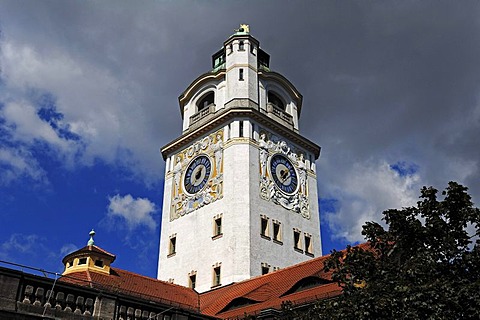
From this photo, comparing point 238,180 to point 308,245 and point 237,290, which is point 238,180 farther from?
point 237,290

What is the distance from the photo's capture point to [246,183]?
113 feet

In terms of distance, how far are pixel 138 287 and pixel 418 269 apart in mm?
17696

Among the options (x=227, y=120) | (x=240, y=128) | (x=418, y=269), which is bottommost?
(x=418, y=269)

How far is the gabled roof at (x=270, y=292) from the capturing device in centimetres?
2391

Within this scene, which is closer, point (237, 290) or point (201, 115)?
point (237, 290)

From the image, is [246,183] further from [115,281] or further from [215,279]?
[115,281]

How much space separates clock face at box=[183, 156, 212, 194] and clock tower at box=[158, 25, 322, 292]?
0.09 metres

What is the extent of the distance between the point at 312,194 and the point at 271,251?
664cm

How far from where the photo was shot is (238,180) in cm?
3478

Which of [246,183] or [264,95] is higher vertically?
[264,95]

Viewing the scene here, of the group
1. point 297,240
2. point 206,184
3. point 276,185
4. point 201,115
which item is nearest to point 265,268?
point 297,240

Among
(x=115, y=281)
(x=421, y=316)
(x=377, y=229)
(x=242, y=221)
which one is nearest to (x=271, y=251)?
(x=242, y=221)

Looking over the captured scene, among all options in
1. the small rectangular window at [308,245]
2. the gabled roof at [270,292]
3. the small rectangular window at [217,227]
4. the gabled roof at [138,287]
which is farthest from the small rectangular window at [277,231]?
the gabled roof at [138,287]

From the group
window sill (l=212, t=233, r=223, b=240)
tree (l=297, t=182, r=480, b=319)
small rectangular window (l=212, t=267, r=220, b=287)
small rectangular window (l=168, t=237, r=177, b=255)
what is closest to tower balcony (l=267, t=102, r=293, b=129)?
window sill (l=212, t=233, r=223, b=240)
